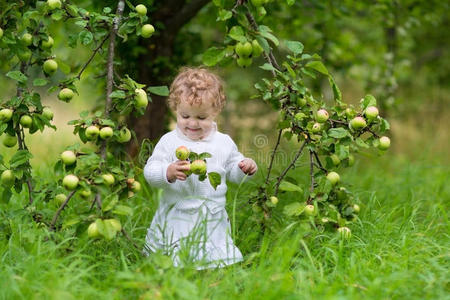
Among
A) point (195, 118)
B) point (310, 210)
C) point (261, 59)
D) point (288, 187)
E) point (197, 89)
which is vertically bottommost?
point (310, 210)

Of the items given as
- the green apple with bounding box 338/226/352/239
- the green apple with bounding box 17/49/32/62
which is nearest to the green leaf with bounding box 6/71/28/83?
the green apple with bounding box 17/49/32/62

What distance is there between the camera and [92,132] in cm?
198

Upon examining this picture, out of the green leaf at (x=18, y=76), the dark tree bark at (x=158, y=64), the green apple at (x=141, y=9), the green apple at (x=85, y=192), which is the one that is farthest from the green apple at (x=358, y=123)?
the dark tree bark at (x=158, y=64)

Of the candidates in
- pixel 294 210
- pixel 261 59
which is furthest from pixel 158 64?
pixel 261 59

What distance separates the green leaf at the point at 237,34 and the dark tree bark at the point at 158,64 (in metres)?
1.67

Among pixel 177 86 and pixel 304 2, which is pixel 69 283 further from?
pixel 304 2

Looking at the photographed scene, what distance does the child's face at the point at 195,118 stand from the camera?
2230 millimetres

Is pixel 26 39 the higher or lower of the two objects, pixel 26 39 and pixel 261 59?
the lower

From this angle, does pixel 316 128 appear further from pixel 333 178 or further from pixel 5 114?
pixel 5 114

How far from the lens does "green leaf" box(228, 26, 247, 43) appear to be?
1.91 meters

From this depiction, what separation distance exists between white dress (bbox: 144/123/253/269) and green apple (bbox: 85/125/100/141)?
1.04ft

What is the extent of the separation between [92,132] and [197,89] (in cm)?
53

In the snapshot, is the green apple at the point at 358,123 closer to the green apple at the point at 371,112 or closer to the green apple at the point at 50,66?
the green apple at the point at 371,112

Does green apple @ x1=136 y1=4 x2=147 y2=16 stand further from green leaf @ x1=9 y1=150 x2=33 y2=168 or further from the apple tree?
green leaf @ x1=9 y1=150 x2=33 y2=168
